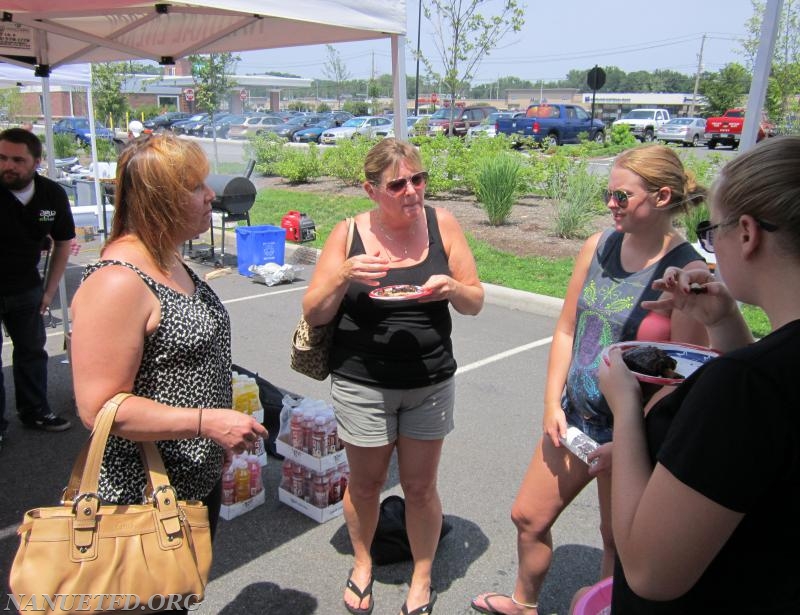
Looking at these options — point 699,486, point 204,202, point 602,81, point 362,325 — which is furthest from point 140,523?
point 602,81

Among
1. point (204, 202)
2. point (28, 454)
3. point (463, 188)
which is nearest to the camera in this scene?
point (204, 202)

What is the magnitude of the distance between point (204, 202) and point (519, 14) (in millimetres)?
16434

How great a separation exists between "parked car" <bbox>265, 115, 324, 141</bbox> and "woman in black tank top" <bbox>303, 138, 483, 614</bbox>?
32892 mm

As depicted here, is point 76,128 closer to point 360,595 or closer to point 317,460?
point 317,460

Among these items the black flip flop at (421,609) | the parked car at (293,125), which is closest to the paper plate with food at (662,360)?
the black flip flop at (421,609)

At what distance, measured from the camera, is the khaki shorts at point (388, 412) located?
8.11 ft

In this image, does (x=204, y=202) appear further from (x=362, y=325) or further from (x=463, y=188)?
(x=463, y=188)

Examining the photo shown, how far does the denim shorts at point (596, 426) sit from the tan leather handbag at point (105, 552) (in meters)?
1.32

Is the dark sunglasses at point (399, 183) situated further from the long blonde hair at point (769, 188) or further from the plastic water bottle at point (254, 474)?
the plastic water bottle at point (254, 474)

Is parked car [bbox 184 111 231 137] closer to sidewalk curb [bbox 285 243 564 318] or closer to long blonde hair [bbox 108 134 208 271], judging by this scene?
sidewalk curb [bbox 285 243 564 318]

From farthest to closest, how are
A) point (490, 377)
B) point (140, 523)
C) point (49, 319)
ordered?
point (49, 319), point (490, 377), point (140, 523)

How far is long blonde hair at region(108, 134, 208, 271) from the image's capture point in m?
1.78

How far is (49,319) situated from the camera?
6.84m

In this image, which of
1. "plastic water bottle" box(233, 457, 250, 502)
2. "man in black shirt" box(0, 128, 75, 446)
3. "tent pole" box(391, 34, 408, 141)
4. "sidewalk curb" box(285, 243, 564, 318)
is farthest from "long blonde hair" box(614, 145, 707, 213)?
"sidewalk curb" box(285, 243, 564, 318)
